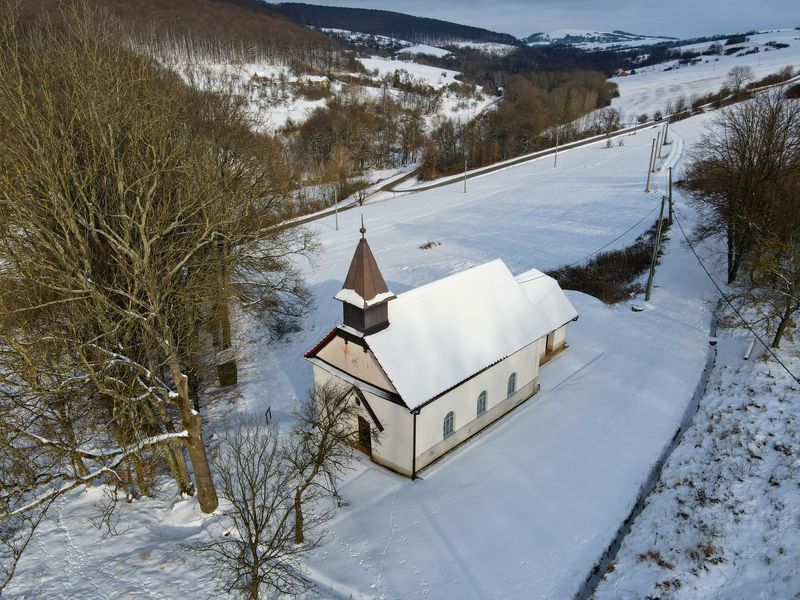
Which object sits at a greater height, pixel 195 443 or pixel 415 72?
pixel 415 72

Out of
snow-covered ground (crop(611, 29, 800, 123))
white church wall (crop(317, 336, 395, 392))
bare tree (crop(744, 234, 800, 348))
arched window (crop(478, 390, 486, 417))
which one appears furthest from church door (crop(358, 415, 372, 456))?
snow-covered ground (crop(611, 29, 800, 123))

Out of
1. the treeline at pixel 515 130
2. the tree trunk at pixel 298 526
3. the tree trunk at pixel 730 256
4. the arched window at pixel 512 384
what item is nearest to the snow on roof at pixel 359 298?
the tree trunk at pixel 298 526

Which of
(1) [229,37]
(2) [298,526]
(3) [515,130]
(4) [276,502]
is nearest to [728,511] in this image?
(2) [298,526]

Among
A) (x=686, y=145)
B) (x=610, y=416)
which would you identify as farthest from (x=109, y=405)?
(x=686, y=145)

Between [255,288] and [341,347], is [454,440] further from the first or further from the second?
[255,288]

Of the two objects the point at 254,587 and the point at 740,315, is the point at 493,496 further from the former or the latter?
the point at 740,315

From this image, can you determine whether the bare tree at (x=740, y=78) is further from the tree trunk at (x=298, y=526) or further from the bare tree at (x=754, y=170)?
the tree trunk at (x=298, y=526)
